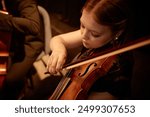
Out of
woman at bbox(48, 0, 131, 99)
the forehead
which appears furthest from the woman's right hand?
the forehead

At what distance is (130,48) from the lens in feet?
2.84

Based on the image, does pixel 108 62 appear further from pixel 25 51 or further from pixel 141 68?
pixel 25 51

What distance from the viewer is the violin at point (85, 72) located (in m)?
0.89

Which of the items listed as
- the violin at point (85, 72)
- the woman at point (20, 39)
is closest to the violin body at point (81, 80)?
the violin at point (85, 72)

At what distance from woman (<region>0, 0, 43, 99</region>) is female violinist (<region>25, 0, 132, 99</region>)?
0.24ft

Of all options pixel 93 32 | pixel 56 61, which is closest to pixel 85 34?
pixel 93 32

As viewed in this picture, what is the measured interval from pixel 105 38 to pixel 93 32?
0.05 metres

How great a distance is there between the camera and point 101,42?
3.08ft

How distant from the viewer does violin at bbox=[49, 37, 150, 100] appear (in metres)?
0.89

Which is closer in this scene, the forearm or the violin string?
the violin string

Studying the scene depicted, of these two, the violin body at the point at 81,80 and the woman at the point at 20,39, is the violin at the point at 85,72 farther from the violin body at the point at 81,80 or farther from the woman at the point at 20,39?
the woman at the point at 20,39

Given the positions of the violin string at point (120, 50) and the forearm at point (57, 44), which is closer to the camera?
the violin string at point (120, 50)

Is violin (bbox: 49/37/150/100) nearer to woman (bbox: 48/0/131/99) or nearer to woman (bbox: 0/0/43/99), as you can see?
woman (bbox: 48/0/131/99)

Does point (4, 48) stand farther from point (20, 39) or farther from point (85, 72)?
point (85, 72)
